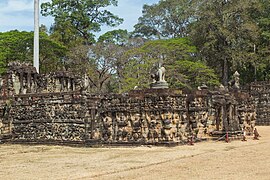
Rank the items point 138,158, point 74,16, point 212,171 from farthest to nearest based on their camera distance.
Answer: point 74,16 < point 138,158 < point 212,171

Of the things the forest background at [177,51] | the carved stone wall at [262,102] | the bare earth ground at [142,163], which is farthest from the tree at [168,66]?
the bare earth ground at [142,163]

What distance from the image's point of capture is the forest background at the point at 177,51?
126 ft

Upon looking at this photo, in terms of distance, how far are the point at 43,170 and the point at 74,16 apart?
36157mm

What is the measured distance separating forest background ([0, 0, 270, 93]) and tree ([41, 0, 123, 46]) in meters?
0.11

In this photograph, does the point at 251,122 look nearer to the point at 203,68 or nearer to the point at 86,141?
the point at 86,141

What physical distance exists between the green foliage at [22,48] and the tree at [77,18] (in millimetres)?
4876

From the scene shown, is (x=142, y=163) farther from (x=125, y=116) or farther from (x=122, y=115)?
(x=122, y=115)

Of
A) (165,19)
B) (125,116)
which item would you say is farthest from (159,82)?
(165,19)

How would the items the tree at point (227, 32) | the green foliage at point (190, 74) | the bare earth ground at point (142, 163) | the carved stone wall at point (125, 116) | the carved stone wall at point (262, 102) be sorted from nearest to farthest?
the bare earth ground at point (142, 163) → the carved stone wall at point (125, 116) → the carved stone wall at point (262, 102) → the green foliage at point (190, 74) → the tree at point (227, 32)

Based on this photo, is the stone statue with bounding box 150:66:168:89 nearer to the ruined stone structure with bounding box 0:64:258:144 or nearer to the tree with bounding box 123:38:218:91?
the ruined stone structure with bounding box 0:64:258:144

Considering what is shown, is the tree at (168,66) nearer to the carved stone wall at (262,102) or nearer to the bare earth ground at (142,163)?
the carved stone wall at (262,102)

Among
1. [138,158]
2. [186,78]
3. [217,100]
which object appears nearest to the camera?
[138,158]

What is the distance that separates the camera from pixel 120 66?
40469mm

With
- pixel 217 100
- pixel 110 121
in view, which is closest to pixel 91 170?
pixel 110 121
